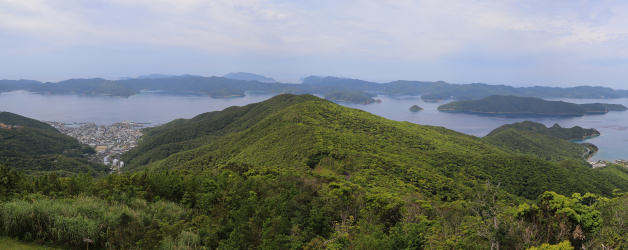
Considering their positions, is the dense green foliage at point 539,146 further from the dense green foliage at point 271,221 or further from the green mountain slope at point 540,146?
the dense green foliage at point 271,221

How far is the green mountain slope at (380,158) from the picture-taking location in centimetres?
3412

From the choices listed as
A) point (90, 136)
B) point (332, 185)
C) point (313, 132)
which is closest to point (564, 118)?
point (313, 132)

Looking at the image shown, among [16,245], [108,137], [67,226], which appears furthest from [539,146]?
[108,137]

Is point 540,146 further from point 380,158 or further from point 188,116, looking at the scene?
point 188,116

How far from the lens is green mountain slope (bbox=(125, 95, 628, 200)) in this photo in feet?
112

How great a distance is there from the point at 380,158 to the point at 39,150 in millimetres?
87086

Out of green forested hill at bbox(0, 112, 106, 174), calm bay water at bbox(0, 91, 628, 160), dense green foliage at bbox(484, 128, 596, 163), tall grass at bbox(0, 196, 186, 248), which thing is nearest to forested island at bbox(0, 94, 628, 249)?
tall grass at bbox(0, 196, 186, 248)

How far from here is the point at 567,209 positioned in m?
11.3

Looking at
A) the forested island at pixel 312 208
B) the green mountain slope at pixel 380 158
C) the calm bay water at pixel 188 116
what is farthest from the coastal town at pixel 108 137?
the forested island at pixel 312 208

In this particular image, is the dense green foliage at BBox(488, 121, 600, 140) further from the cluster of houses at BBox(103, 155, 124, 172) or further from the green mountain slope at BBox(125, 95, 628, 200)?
the cluster of houses at BBox(103, 155, 124, 172)

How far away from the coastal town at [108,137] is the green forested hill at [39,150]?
455 centimetres

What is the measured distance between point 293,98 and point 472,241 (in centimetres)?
8478

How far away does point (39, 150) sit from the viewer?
→ 241 ft

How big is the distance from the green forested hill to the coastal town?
14.9 ft
